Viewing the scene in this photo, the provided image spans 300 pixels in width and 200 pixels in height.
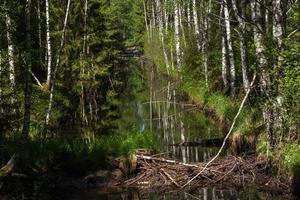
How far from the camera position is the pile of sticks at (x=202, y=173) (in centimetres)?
1245

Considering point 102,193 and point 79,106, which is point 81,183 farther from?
point 79,106

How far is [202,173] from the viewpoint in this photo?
12.8 meters

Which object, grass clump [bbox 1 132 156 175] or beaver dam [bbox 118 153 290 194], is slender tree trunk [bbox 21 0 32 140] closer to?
grass clump [bbox 1 132 156 175]

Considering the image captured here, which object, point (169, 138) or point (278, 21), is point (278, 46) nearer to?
point (278, 21)

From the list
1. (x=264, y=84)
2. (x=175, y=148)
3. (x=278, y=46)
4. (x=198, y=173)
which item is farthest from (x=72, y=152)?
(x=278, y=46)

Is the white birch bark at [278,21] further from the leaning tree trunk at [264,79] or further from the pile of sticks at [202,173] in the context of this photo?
the pile of sticks at [202,173]

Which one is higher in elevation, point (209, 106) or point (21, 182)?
point (209, 106)

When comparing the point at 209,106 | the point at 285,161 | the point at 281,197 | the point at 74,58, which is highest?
the point at 74,58

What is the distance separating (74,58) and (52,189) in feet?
46.6

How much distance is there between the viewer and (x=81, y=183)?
42.3ft

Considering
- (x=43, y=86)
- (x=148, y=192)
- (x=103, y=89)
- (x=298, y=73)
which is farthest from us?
(x=103, y=89)

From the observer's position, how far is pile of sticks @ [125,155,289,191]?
12.4 m

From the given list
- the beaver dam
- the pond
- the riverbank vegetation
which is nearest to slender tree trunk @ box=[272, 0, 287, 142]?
the riverbank vegetation

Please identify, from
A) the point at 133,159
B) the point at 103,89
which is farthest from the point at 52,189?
the point at 103,89
